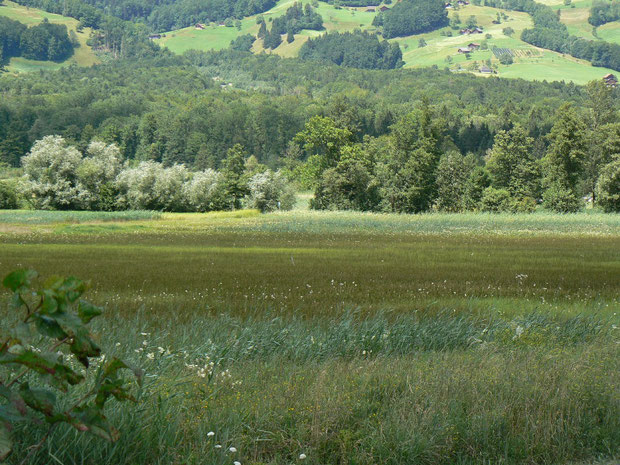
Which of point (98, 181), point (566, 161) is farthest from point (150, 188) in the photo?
point (566, 161)

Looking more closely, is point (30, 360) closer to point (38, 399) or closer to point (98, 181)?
point (38, 399)

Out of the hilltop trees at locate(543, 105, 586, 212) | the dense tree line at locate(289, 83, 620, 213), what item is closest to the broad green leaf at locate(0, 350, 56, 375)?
the dense tree line at locate(289, 83, 620, 213)

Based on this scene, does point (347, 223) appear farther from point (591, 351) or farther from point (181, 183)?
point (591, 351)

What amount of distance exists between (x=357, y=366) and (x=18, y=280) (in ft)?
21.2

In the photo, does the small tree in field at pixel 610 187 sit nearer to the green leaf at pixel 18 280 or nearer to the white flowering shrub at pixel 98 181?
the white flowering shrub at pixel 98 181

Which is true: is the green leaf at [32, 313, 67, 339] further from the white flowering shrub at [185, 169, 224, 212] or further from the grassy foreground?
the white flowering shrub at [185, 169, 224, 212]

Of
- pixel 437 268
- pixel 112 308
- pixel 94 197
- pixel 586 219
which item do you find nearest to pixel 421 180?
pixel 586 219

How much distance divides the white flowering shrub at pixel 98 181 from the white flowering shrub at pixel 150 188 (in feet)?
4.41

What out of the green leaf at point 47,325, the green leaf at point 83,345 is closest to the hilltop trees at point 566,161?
the green leaf at point 83,345

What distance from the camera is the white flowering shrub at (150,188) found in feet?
278

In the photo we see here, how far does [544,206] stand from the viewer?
298 feet

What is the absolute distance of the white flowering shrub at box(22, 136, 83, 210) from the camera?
82375 millimetres

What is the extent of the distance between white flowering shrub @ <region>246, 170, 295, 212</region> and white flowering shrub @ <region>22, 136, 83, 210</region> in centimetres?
2315

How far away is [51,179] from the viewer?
272 feet
